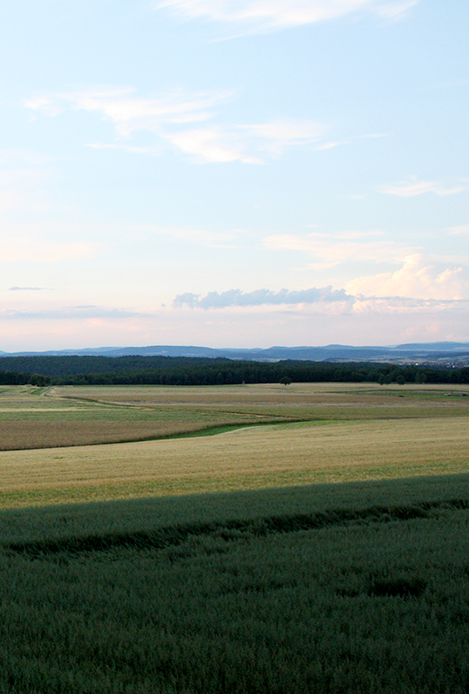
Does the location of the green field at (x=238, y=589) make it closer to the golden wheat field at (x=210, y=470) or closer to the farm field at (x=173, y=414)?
the golden wheat field at (x=210, y=470)

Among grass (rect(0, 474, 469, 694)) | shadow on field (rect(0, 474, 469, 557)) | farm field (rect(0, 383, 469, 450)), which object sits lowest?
farm field (rect(0, 383, 469, 450))

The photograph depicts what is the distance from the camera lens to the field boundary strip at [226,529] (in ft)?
25.4

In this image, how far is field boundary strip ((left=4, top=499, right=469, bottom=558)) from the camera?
7738 millimetres

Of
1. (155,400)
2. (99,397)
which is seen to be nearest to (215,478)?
(155,400)

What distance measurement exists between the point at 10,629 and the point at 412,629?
342 cm

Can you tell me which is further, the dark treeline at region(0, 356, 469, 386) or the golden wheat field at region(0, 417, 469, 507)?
the dark treeline at region(0, 356, 469, 386)

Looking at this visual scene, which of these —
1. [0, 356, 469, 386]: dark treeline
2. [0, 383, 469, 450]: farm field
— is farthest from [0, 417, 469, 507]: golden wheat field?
[0, 356, 469, 386]: dark treeline

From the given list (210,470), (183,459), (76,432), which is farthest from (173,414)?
(210,470)

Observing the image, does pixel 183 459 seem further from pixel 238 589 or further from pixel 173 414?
pixel 173 414

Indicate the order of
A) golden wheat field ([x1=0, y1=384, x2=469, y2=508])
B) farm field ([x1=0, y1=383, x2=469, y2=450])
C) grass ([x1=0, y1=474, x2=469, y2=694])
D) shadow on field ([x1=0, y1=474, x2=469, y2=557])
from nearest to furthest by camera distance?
1. grass ([x1=0, y1=474, x2=469, y2=694])
2. shadow on field ([x1=0, y1=474, x2=469, y2=557])
3. golden wheat field ([x1=0, y1=384, x2=469, y2=508])
4. farm field ([x1=0, y1=383, x2=469, y2=450])

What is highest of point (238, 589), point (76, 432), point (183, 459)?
point (238, 589)

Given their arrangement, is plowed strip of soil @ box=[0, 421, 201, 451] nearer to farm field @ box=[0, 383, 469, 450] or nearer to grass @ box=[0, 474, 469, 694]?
farm field @ box=[0, 383, 469, 450]

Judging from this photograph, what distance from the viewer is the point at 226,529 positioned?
8.38 m

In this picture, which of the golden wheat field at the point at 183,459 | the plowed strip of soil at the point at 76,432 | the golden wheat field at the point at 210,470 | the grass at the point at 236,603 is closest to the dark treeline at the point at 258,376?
the golden wheat field at the point at 183,459
